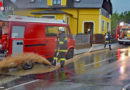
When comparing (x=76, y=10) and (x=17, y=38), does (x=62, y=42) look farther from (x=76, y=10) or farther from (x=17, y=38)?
(x=76, y=10)

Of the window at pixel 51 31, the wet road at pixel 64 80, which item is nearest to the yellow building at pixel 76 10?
the window at pixel 51 31

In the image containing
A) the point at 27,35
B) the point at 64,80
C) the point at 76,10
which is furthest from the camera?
the point at 76,10

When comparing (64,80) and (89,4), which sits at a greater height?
(89,4)

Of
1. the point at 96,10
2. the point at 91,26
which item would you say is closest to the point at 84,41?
the point at 96,10

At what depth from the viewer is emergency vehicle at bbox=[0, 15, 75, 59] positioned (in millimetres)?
10727

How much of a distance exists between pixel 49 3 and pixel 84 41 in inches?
497

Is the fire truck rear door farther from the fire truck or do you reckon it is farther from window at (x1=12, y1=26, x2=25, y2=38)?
the fire truck

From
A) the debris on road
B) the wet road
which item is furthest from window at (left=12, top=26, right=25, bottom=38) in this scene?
the wet road

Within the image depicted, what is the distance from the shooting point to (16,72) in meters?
10.8

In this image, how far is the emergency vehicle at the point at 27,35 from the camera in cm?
1073

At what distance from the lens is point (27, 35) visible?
37.6 ft

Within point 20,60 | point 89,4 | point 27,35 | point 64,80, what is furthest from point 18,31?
point 89,4

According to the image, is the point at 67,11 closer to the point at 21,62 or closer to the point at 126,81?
the point at 21,62

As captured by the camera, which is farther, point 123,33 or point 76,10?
point 76,10
